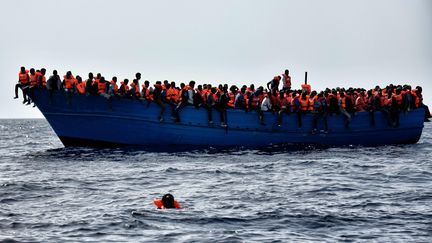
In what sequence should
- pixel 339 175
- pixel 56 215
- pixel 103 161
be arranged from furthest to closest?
1. pixel 103 161
2. pixel 339 175
3. pixel 56 215

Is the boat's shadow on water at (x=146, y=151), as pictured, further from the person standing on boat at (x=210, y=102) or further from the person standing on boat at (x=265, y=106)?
the person standing on boat at (x=210, y=102)

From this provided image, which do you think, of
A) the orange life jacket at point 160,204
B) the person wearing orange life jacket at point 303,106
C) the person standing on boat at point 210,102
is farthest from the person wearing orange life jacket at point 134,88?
the orange life jacket at point 160,204

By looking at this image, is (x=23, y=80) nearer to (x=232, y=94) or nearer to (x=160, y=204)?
(x=232, y=94)

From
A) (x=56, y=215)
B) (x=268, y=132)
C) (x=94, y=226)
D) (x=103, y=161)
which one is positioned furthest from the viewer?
(x=268, y=132)

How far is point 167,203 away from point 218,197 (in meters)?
2.72

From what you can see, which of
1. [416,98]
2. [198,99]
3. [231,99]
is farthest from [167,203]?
[416,98]

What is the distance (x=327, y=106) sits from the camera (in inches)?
1540

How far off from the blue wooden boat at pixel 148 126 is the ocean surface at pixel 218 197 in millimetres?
2367

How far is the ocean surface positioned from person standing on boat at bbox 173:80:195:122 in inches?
108

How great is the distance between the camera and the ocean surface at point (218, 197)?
16.9 m

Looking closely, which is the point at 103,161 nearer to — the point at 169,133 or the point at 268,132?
the point at 169,133

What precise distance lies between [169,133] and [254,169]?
9490 mm

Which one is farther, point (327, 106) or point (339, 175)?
point (327, 106)

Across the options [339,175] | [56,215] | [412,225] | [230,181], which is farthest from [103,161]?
[412,225]
